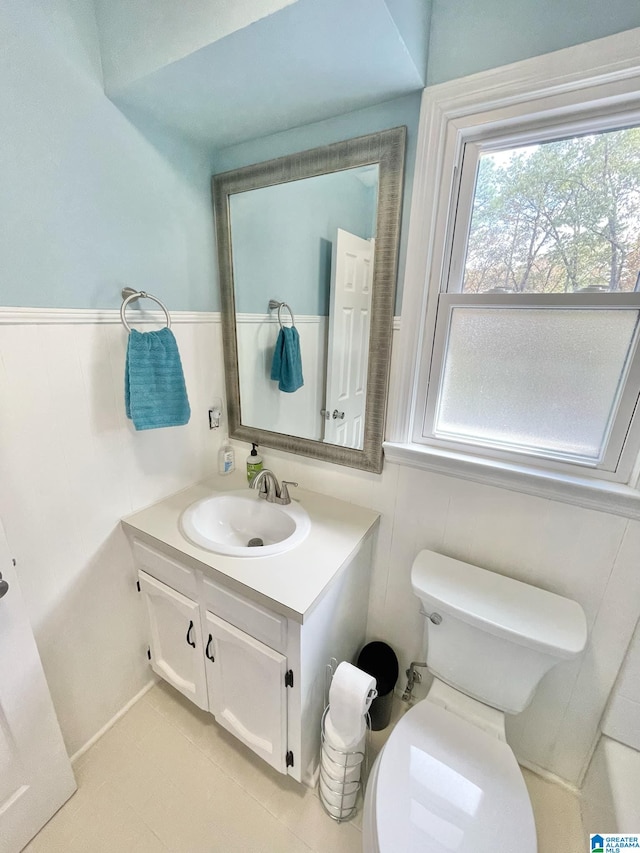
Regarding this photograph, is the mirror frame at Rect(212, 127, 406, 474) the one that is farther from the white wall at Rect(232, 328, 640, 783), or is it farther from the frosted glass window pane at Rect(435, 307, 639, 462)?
the frosted glass window pane at Rect(435, 307, 639, 462)

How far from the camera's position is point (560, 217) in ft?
2.99

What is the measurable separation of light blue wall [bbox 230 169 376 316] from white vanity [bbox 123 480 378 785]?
2.65 ft

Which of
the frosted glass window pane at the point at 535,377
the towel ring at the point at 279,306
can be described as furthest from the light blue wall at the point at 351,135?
the towel ring at the point at 279,306

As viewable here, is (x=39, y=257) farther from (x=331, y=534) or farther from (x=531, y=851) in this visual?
(x=531, y=851)

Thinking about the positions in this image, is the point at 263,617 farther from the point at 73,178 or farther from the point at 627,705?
the point at 73,178

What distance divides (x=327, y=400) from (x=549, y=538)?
0.84 m

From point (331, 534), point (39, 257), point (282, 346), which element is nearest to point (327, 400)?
point (282, 346)

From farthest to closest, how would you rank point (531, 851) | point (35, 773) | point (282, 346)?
point (282, 346), point (35, 773), point (531, 851)

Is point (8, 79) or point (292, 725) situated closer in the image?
point (8, 79)

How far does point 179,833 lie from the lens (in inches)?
42.1

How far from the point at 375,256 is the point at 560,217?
1.61ft

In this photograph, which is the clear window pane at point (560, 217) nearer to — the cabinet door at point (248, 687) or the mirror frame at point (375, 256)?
the mirror frame at point (375, 256)

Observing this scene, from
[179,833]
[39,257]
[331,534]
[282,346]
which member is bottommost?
[179,833]

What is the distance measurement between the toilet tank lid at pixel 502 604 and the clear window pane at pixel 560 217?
869 millimetres
